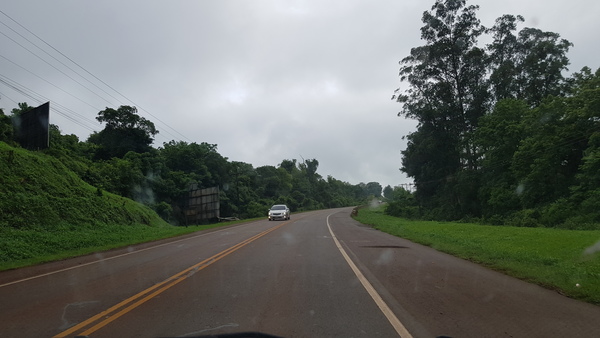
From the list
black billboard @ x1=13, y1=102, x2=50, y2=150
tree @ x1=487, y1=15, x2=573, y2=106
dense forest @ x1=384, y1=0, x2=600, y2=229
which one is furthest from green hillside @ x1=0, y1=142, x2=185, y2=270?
tree @ x1=487, y1=15, x2=573, y2=106

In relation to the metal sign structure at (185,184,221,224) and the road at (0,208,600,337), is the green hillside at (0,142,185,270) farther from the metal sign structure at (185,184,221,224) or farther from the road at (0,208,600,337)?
the metal sign structure at (185,184,221,224)

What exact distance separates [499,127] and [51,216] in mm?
35553

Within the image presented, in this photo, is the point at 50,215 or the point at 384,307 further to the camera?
the point at 50,215

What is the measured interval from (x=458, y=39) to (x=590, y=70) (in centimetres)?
1701

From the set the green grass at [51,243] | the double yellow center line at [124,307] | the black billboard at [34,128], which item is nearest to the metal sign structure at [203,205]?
the black billboard at [34,128]

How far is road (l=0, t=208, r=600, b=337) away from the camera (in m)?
5.12

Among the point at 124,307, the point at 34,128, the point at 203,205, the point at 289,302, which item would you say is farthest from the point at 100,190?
the point at 289,302

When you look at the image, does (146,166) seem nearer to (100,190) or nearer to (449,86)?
(100,190)

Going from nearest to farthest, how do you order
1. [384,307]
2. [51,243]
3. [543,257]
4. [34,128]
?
[384,307] → [543,257] → [51,243] → [34,128]

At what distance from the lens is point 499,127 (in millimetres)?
36406

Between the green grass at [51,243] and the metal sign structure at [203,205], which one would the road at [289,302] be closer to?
the green grass at [51,243]

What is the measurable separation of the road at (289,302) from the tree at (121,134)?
162 ft

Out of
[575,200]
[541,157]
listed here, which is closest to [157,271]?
[575,200]

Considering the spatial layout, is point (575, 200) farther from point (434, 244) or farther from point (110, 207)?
point (110, 207)
